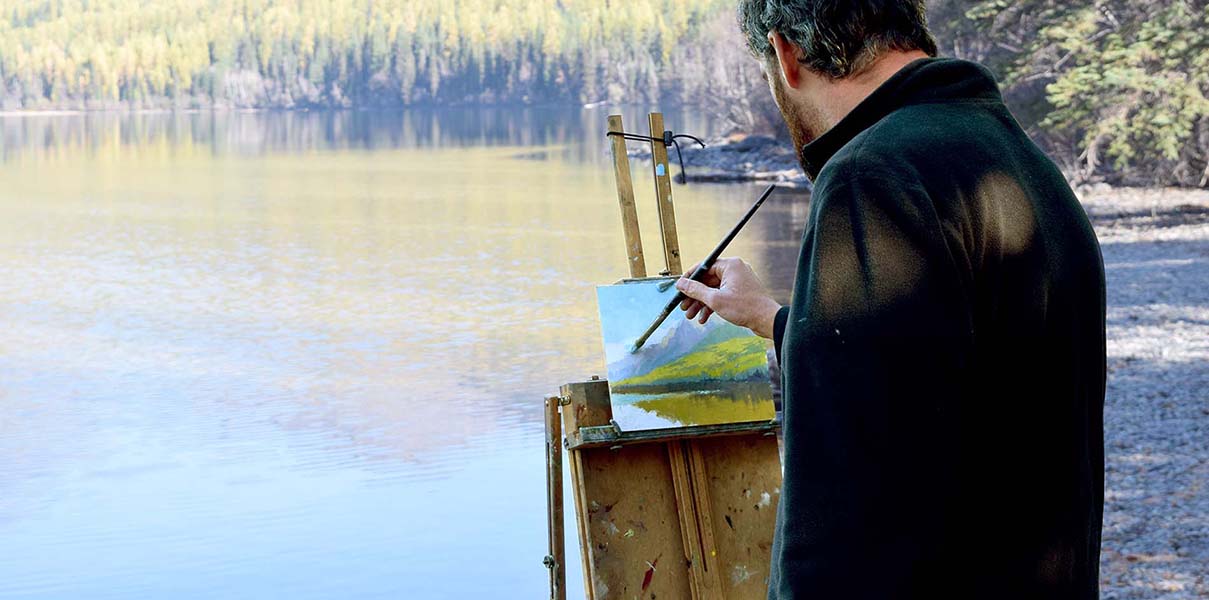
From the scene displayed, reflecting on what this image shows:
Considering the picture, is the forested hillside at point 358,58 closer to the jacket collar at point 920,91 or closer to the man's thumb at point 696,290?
the man's thumb at point 696,290

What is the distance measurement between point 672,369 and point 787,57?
91.2 inches

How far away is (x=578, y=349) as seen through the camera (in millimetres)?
12531

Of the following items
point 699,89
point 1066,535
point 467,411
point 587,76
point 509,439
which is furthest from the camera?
point 587,76

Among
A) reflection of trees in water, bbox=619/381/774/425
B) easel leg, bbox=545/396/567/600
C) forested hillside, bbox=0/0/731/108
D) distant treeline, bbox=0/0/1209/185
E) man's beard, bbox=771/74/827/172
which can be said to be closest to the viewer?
man's beard, bbox=771/74/827/172

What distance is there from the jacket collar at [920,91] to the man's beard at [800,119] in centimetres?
5

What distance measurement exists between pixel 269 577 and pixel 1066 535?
6141 millimetres

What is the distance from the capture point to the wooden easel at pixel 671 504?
3.57m

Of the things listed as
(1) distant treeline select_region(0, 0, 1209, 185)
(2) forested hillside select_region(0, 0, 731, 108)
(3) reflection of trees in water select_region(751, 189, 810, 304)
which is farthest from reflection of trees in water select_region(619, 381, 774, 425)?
(2) forested hillside select_region(0, 0, 731, 108)

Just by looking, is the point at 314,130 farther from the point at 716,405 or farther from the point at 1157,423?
the point at 716,405

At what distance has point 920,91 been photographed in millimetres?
1449

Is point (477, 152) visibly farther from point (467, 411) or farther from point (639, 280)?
point (639, 280)

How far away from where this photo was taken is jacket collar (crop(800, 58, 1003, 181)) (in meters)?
1.45

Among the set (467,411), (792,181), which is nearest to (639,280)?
(467,411)

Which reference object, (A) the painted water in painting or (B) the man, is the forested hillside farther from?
(B) the man
